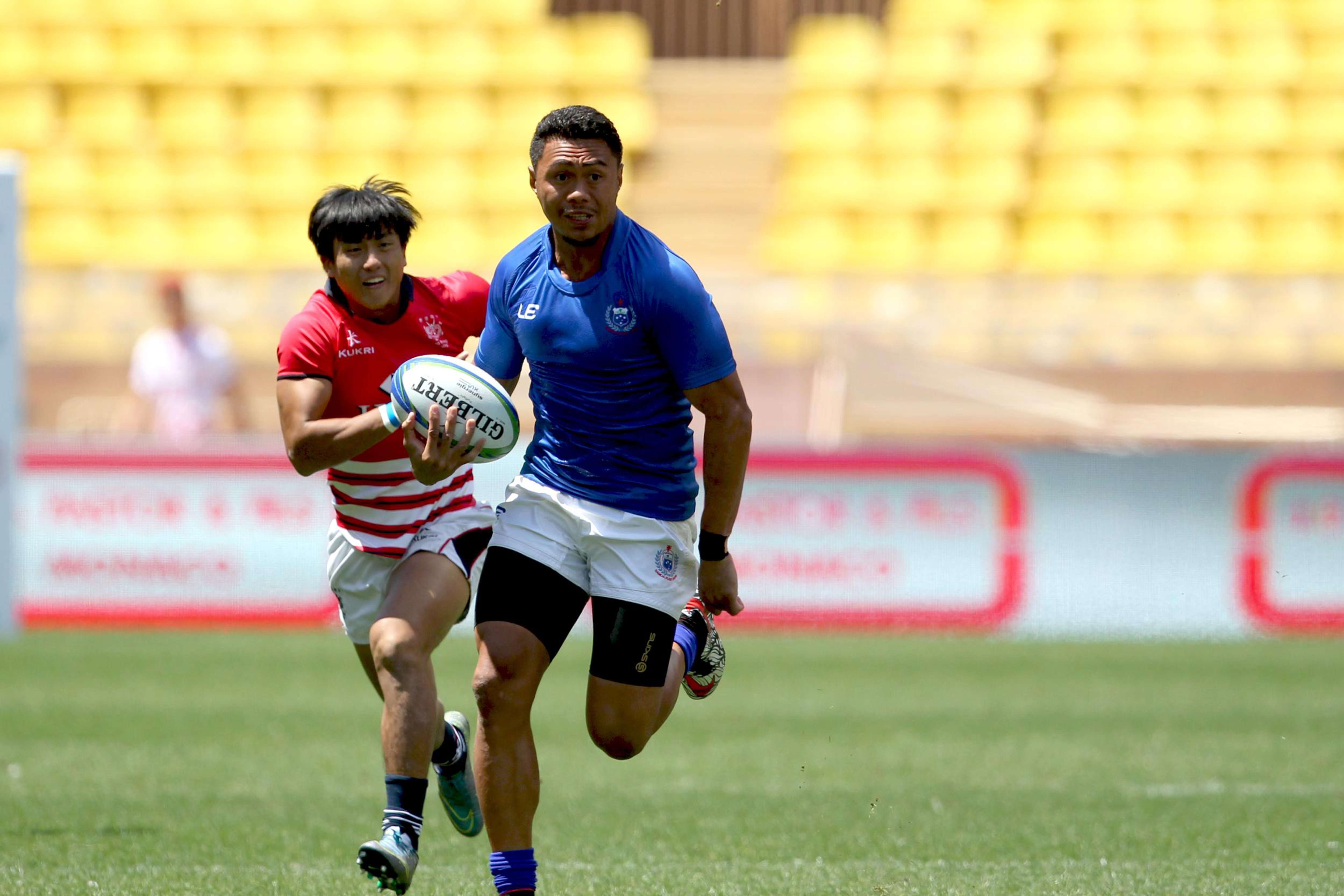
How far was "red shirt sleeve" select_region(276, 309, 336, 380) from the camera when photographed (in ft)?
18.5

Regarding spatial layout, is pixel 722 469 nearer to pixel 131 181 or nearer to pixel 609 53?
pixel 131 181

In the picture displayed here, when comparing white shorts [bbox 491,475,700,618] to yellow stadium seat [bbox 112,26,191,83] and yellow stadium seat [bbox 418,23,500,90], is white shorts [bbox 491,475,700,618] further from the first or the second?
yellow stadium seat [bbox 112,26,191,83]

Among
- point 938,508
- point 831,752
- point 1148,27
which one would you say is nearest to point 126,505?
point 938,508

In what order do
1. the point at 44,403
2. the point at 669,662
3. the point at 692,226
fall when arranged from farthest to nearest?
1. the point at 692,226
2. the point at 44,403
3. the point at 669,662

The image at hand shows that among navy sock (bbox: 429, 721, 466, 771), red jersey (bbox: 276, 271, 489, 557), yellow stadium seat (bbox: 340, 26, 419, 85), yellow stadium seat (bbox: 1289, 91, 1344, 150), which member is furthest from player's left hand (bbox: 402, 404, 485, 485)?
yellow stadium seat (bbox: 1289, 91, 1344, 150)

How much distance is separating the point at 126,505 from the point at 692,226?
26.5 ft

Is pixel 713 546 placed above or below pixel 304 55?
below

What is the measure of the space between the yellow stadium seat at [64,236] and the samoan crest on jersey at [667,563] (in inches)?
571

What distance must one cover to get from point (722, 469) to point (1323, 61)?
56.0ft

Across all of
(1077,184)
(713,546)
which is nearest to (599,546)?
(713,546)

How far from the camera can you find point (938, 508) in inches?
506

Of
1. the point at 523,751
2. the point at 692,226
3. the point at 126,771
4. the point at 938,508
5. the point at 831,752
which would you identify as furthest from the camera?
the point at 692,226

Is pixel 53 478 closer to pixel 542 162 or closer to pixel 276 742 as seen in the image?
pixel 276 742

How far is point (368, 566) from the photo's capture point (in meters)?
6.03
